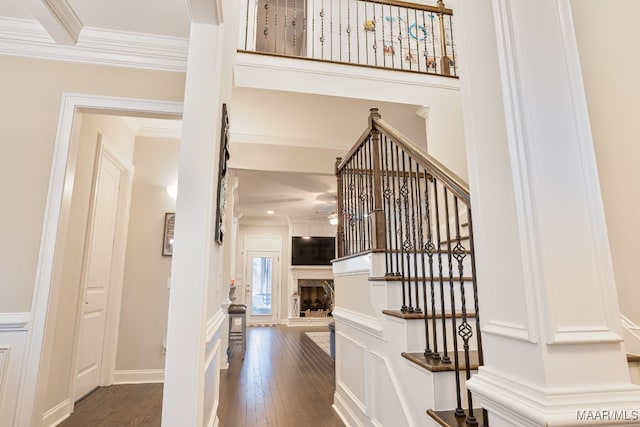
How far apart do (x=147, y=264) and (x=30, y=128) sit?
1.84 m

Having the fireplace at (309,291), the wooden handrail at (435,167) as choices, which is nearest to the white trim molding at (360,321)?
the wooden handrail at (435,167)

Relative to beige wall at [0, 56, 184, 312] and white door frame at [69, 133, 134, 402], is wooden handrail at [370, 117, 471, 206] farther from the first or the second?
white door frame at [69, 133, 134, 402]

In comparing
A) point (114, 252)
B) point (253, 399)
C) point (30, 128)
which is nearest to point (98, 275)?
point (114, 252)

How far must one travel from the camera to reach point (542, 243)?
→ 0.78 metres

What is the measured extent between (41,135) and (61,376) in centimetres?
186

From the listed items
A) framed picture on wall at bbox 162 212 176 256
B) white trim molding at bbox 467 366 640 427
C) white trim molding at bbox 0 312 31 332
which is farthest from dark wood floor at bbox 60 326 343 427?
white trim molding at bbox 467 366 640 427

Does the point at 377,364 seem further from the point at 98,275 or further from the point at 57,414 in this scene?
the point at 98,275

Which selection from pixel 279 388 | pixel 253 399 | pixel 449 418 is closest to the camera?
pixel 449 418

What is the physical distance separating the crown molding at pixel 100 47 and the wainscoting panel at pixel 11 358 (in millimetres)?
1829

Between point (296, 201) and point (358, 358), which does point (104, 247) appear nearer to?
point (358, 358)

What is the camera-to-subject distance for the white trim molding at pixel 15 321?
7.13 ft

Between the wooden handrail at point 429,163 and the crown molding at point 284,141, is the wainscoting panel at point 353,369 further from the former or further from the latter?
the crown molding at point 284,141

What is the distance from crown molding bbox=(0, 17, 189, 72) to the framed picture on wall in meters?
1.75

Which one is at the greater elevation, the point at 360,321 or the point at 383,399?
the point at 360,321
